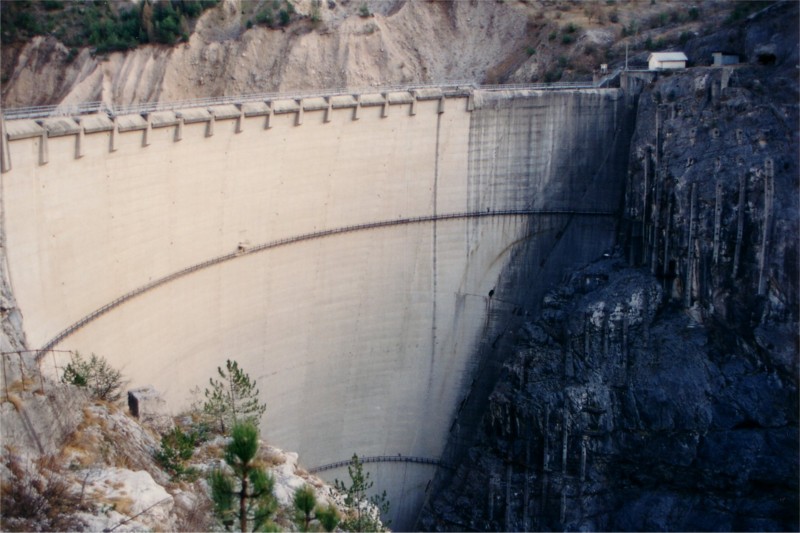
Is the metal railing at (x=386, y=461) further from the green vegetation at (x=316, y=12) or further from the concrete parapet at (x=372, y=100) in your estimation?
the green vegetation at (x=316, y=12)

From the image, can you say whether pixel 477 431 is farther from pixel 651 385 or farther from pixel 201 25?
pixel 201 25

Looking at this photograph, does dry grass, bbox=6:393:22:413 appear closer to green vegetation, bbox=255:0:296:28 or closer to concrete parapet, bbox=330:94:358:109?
concrete parapet, bbox=330:94:358:109

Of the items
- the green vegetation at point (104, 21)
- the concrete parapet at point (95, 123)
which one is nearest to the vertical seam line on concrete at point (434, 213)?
the concrete parapet at point (95, 123)

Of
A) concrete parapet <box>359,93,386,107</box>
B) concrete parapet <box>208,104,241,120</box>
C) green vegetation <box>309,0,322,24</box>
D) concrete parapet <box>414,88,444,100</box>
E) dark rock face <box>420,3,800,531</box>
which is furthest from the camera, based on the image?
green vegetation <box>309,0,322,24</box>

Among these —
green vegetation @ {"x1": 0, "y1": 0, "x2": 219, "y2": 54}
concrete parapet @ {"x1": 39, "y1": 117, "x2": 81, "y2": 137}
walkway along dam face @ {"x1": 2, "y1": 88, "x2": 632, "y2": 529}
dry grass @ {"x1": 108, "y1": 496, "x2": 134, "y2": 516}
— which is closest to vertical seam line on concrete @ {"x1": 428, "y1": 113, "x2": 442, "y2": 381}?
walkway along dam face @ {"x1": 2, "y1": 88, "x2": 632, "y2": 529}

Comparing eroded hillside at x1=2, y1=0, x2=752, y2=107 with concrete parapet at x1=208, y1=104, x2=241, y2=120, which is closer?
concrete parapet at x1=208, y1=104, x2=241, y2=120

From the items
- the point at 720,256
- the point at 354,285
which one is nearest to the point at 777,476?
the point at 720,256

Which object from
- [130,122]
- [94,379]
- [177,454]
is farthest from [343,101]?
[177,454]
